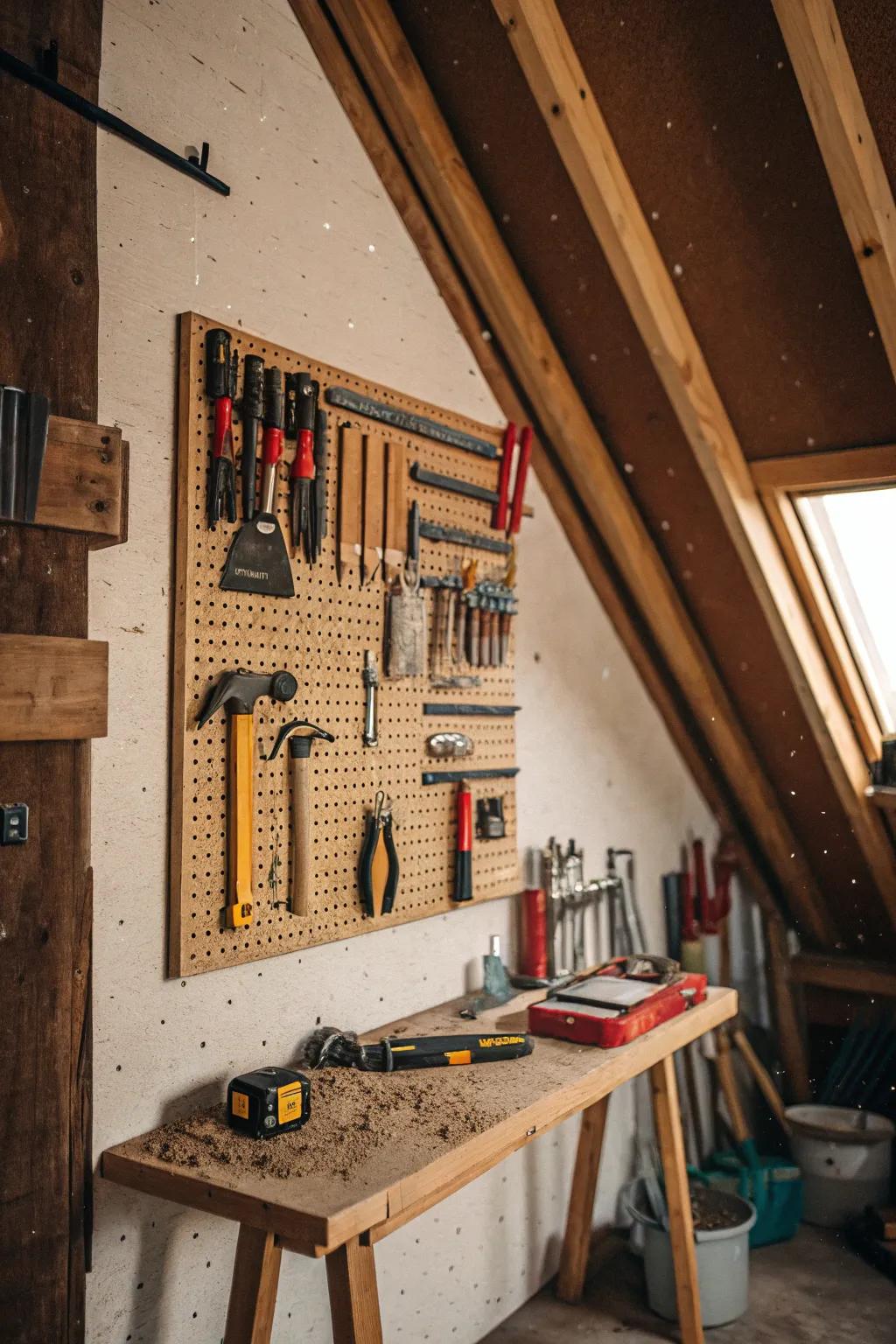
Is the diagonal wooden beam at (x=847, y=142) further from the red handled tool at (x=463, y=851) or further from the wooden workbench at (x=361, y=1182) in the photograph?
the wooden workbench at (x=361, y=1182)

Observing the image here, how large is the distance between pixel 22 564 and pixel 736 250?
5.20ft

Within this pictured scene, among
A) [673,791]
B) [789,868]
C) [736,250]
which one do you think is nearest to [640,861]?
[673,791]

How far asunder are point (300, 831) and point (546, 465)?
50.1 inches

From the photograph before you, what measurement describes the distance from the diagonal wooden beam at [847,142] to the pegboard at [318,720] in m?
0.89

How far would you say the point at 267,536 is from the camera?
1.89 meters

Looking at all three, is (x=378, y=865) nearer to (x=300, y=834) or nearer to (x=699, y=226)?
(x=300, y=834)

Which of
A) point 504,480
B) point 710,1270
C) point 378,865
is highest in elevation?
point 504,480

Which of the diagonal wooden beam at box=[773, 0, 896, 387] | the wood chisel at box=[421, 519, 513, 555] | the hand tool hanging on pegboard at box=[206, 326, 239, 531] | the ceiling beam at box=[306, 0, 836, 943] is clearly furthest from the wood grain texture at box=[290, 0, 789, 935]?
the diagonal wooden beam at box=[773, 0, 896, 387]

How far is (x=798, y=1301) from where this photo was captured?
2.68 meters

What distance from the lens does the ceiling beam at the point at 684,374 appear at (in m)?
2.02

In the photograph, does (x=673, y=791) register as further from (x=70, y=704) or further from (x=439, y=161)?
(x=70, y=704)

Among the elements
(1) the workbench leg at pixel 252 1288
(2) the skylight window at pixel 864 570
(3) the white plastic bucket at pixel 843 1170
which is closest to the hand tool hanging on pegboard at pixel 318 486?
(1) the workbench leg at pixel 252 1288

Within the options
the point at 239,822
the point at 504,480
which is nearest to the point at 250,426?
the point at 239,822

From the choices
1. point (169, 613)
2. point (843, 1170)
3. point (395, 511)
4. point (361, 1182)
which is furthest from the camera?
point (843, 1170)
